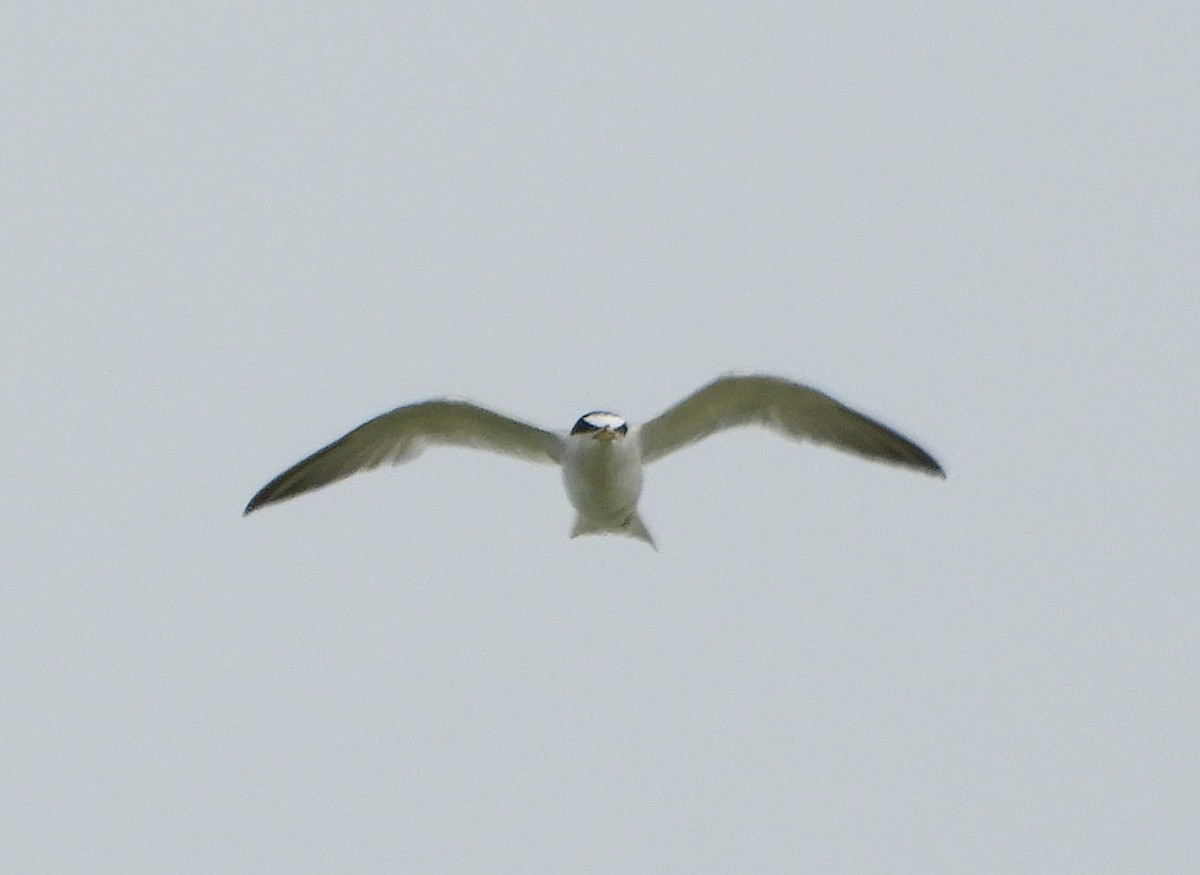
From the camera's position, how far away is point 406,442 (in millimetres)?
12945

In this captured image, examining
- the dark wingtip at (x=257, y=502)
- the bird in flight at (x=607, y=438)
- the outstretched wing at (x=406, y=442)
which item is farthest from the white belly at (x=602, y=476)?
the dark wingtip at (x=257, y=502)

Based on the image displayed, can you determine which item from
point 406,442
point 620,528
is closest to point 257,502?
point 406,442

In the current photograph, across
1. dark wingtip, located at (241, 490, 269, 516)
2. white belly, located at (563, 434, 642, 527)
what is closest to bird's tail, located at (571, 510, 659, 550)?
white belly, located at (563, 434, 642, 527)

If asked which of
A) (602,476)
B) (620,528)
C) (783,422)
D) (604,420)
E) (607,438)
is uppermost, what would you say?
(783,422)

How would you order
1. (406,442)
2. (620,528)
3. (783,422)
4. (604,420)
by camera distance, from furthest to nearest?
(406,442), (620,528), (783,422), (604,420)

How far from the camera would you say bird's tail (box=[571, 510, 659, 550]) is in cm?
1262

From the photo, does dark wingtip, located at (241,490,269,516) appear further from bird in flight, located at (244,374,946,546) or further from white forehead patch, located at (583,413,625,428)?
white forehead patch, located at (583,413,625,428)

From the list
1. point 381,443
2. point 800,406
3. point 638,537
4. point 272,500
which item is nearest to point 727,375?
point 800,406

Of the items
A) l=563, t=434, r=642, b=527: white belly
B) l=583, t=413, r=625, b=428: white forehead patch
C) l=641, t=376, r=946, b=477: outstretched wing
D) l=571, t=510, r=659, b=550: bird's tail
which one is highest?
l=641, t=376, r=946, b=477: outstretched wing

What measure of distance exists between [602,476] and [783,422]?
130cm

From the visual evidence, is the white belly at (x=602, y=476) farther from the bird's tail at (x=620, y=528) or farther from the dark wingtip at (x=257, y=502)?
the dark wingtip at (x=257, y=502)

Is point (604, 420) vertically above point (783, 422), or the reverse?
point (783, 422)

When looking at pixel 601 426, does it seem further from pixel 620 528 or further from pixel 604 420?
pixel 620 528

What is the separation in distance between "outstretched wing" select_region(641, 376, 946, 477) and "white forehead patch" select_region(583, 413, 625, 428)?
0.32 m
